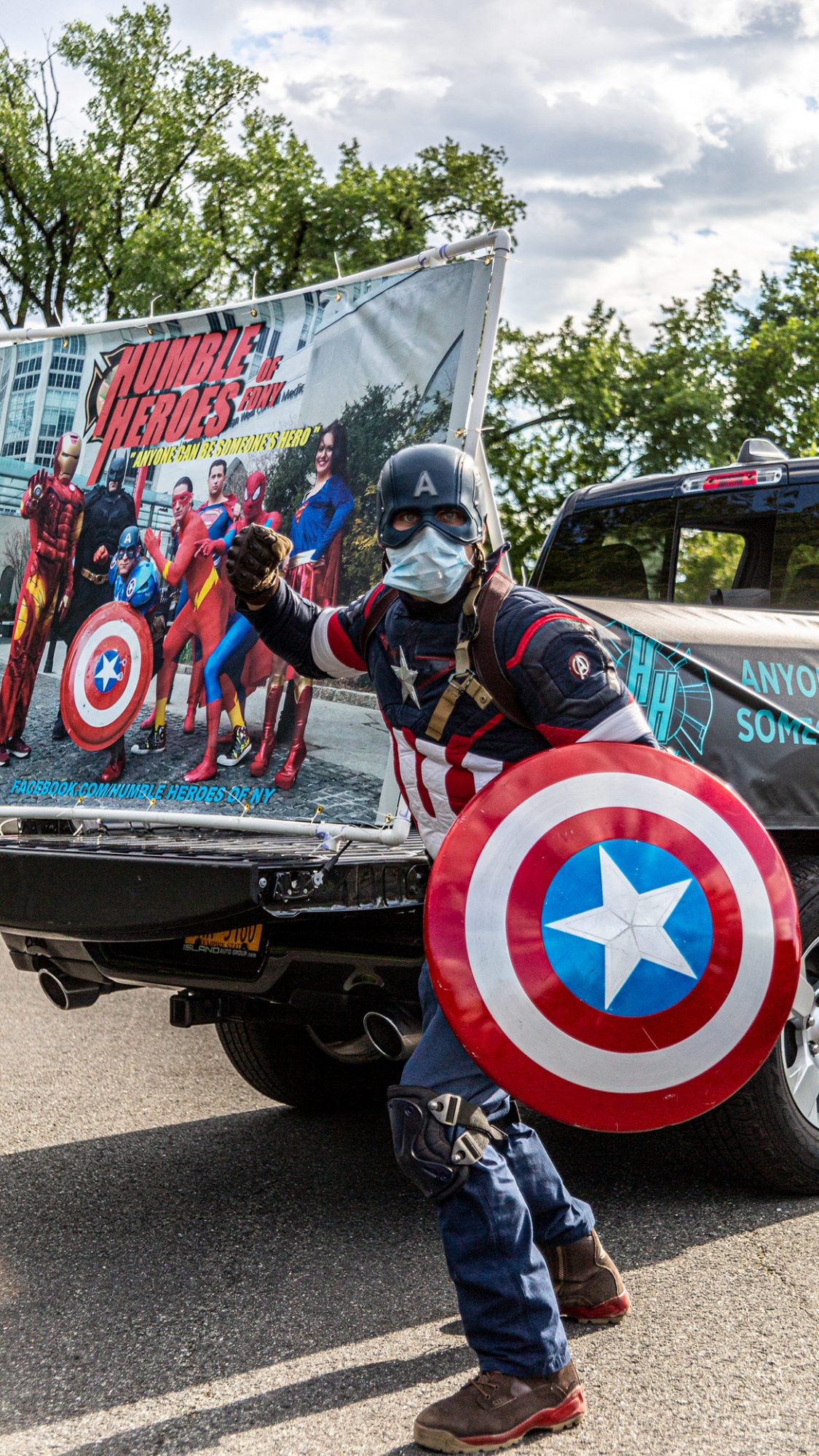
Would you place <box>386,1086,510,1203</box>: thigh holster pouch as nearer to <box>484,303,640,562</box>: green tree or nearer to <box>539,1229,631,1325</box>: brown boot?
<box>539,1229,631,1325</box>: brown boot

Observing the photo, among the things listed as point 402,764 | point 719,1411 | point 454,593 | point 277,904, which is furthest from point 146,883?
point 719,1411

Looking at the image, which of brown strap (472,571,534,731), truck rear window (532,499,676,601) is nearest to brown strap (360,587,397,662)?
brown strap (472,571,534,731)

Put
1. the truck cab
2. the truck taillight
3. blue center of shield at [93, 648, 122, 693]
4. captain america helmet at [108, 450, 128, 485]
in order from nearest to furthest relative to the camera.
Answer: the truck cab → blue center of shield at [93, 648, 122, 693] → captain america helmet at [108, 450, 128, 485] → the truck taillight

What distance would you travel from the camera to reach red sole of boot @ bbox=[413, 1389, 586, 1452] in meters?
2.63

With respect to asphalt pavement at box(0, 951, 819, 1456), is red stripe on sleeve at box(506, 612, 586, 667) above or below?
above

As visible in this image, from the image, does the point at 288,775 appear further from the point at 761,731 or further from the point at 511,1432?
the point at 511,1432

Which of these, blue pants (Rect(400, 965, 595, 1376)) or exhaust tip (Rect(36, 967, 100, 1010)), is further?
exhaust tip (Rect(36, 967, 100, 1010))

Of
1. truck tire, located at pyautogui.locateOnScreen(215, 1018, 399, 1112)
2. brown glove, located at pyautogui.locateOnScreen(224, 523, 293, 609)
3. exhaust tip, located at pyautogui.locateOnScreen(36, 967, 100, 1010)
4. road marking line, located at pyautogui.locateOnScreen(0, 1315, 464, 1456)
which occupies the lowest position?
truck tire, located at pyautogui.locateOnScreen(215, 1018, 399, 1112)

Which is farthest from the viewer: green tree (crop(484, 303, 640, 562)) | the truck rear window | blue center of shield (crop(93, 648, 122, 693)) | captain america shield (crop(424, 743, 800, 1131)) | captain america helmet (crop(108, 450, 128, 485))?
green tree (crop(484, 303, 640, 562))

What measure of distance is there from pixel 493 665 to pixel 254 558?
0.65m

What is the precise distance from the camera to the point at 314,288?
4105mm

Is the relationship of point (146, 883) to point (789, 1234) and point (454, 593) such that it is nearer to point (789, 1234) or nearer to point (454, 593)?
point (454, 593)

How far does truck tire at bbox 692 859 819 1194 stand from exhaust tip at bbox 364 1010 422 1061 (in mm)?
965

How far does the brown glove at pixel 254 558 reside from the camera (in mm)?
3129
